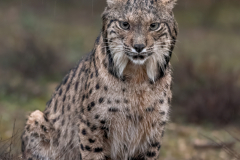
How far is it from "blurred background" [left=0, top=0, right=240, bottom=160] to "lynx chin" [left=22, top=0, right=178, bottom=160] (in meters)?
2.58

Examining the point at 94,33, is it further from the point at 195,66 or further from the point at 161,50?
the point at 161,50

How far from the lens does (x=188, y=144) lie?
7.74 m

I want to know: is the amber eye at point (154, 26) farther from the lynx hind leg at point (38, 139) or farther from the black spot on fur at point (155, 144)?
Answer: the lynx hind leg at point (38, 139)

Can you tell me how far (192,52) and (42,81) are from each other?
433cm

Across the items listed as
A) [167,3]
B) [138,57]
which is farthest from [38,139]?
[167,3]

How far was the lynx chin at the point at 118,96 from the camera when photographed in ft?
13.0

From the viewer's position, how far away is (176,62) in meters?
10.2

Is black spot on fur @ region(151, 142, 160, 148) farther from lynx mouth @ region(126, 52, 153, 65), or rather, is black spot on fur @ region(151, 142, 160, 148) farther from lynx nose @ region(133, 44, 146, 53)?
lynx nose @ region(133, 44, 146, 53)

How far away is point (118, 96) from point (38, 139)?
1402 millimetres

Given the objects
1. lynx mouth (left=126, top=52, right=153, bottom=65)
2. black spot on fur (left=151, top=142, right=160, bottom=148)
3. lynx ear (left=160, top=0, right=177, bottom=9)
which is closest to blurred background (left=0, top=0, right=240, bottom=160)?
black spot on fur (left=151, top=142, right=160, bottom=148)

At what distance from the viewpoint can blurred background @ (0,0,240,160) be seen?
813 centimetres

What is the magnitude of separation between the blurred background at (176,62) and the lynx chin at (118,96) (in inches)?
102

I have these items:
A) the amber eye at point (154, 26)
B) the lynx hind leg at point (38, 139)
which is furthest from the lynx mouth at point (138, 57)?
the lynx hind leg at point (38, 139)

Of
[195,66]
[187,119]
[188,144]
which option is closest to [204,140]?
[188,144]
